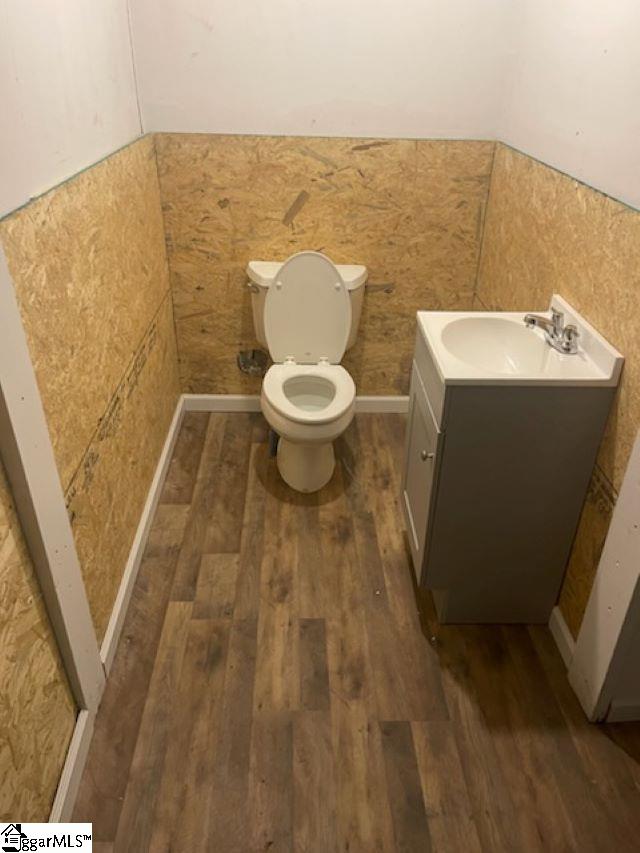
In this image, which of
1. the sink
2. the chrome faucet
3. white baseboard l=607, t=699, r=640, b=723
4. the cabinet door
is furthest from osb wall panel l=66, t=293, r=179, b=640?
white baseboard l=607, t=699, r=640, b=723

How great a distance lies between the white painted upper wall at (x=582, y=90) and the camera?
150cm

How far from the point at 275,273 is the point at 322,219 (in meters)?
0.33

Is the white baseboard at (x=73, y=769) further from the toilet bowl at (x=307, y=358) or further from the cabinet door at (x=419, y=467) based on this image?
the toilet bowl at (x=307, y=358)

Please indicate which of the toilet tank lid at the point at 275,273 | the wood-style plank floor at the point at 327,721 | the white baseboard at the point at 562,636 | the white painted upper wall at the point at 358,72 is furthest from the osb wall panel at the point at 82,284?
the white baseboard at the point at 562,636

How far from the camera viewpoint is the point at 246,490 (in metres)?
2.55

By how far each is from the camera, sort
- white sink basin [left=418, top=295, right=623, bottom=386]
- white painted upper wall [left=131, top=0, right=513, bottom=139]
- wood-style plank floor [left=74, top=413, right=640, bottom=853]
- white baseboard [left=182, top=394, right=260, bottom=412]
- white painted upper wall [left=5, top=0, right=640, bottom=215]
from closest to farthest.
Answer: wood-style plank floor [left=74, top=413, right=640, bottom=853] → white sink basin [left=418, top=295, right=623, bottom=386] → white painted upper wall [left=5, top=0, right=640, bottom=215] → white painted upper wall [left=131, top=0, right=513, bottom=139] → white baseboard [left=182, top=394, right=260, bottom=412]

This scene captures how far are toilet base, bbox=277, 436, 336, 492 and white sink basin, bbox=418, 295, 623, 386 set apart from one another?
0.78 m

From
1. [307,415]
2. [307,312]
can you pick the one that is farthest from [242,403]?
[307,415]

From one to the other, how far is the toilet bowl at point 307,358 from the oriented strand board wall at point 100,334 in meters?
0.50

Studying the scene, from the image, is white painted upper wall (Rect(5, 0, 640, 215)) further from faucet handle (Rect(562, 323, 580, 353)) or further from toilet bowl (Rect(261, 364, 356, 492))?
toilet bowl (Rect(261, 364, 356, 492))

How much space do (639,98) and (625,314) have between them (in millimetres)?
526

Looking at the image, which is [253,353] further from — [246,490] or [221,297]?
[246,490]

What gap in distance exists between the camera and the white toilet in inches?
96.3

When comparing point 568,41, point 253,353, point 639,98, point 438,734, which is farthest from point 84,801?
point 568,41
